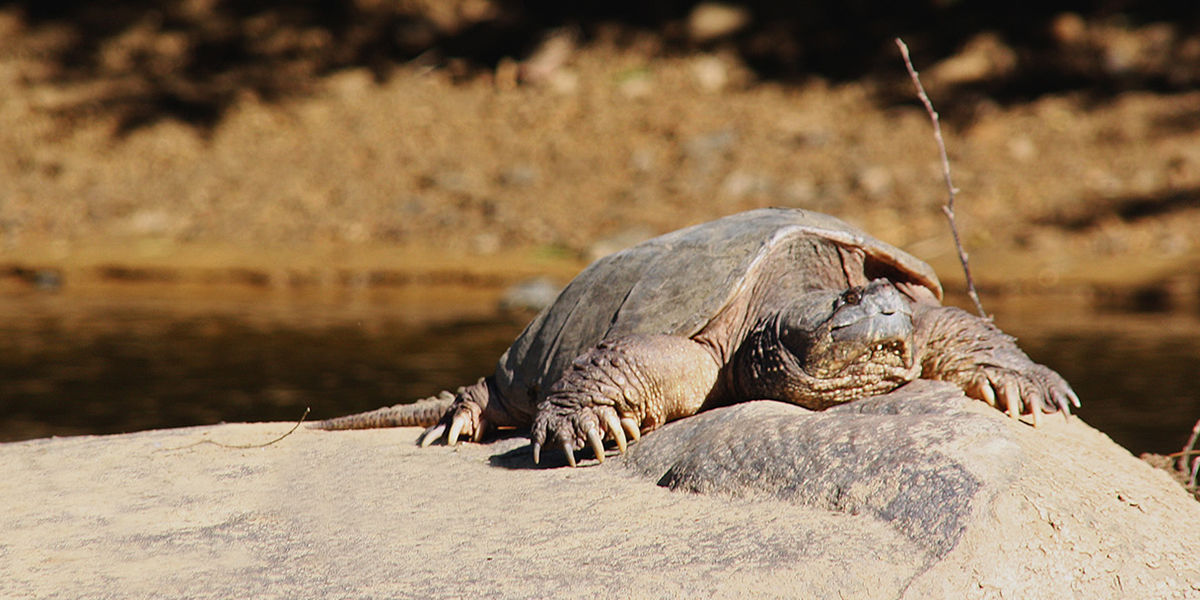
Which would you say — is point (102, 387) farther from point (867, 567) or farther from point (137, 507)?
point (867, 567)

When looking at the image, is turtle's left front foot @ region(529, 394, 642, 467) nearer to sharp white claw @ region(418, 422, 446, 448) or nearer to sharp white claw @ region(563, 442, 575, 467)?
sharp white claw @ region(563, 442, 575, 467)

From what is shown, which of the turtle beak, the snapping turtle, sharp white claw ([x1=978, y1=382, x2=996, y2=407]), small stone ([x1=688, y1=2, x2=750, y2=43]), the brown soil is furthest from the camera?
small stone ([x1=688, y1=2, x2=750, y2=43])

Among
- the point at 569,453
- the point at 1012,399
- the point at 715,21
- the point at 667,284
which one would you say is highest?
the point at 715,21

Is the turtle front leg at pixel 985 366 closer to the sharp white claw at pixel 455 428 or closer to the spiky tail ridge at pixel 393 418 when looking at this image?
the sharp white claw at pixel 455 428

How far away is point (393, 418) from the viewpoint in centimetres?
404

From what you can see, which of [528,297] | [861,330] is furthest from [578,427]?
[528,297]

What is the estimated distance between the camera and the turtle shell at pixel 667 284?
3.41 m

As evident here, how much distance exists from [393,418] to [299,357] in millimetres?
2973

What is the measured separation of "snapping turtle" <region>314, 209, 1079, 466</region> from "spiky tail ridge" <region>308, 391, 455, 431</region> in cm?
1

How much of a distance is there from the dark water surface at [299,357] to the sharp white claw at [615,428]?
257cm

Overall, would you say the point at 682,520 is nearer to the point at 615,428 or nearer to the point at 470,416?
the point at 615,428

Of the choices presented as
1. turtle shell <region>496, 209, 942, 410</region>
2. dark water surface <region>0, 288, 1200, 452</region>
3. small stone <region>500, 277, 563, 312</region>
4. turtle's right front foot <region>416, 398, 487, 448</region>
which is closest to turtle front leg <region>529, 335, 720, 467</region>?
turtle shell <region>496, 209, 942, 410</region>

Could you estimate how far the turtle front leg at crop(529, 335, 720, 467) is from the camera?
10.2 feet

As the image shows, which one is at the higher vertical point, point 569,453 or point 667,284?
point 667,284
